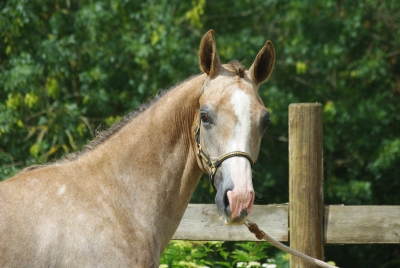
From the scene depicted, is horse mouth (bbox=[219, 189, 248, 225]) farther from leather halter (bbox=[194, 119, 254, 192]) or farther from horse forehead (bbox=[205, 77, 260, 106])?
horse forehead (bbox=[205, 77, 260, 106])

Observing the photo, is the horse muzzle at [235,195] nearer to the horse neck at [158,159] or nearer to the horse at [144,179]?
the horse at [144,179]

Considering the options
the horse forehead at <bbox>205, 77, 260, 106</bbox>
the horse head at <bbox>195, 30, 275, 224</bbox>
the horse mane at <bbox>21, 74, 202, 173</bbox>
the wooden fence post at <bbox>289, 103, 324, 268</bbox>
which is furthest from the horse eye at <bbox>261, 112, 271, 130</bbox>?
the wooden fence post at <bbox>289, 103, 324, 268</bbox>

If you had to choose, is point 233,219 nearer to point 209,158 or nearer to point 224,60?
point 209,158

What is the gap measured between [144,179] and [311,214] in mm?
1455

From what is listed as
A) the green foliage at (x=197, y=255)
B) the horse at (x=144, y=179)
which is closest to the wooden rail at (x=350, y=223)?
the green foliage at (x=197, y=255)

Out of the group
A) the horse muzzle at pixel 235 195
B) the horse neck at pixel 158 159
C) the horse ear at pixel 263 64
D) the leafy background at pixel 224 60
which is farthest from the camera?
the leafy background at pixel 224 60

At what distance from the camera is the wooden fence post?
4.06 metres

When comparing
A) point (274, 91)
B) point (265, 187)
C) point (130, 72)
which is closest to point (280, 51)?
point (274, 91)

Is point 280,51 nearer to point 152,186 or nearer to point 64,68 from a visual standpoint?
point 64,68

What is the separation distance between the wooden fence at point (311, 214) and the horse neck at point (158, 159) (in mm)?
1063

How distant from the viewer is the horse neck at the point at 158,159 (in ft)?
10.4

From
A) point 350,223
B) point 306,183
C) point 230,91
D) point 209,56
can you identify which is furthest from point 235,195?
point 350,223

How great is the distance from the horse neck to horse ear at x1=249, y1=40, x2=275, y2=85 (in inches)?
12.6

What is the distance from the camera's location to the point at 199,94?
10.7 feet
